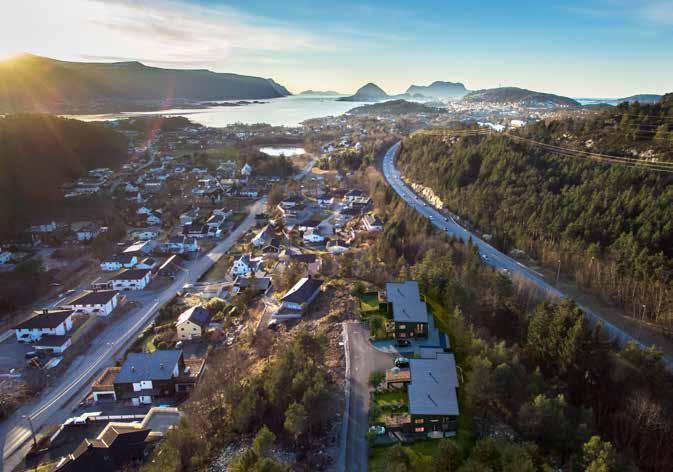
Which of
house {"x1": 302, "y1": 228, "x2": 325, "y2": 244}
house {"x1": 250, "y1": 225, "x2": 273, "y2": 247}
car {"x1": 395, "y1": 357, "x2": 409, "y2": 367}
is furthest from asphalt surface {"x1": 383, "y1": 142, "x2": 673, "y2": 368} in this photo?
house {"x1": 250, "y1": 225, "x2": 273, "y2": 247}

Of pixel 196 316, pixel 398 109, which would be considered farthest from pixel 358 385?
pixel 398 109

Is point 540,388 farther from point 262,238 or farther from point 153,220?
point 153,220

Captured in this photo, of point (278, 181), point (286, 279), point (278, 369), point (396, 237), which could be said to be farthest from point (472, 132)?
point (278, 369)

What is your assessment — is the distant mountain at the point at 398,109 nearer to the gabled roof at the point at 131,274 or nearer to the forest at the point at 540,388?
the gabled roof at the point at 131,274

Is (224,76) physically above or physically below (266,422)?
above

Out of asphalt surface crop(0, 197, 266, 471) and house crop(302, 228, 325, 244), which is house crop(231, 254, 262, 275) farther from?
house crop(302, 228, 325, 244)

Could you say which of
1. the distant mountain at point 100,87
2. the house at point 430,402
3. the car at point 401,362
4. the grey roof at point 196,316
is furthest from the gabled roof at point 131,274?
the distant mountain at point 100,87

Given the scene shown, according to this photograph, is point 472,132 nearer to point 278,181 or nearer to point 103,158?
point 278,181
